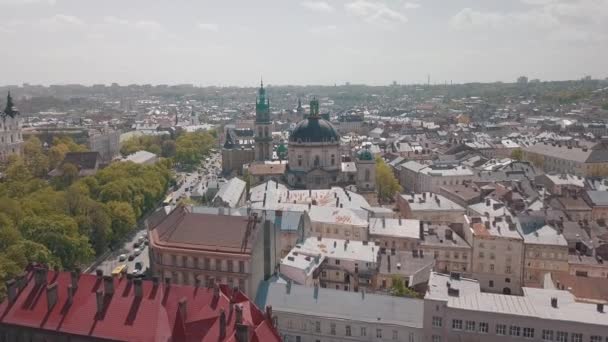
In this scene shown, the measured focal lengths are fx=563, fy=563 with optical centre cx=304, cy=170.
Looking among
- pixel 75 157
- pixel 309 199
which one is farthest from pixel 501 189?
pixel 75 157

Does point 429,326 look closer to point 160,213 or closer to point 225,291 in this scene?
point 225,291

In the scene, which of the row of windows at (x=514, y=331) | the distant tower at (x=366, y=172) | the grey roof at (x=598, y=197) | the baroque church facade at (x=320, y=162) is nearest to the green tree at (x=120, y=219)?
the baroque church facade at (x=320, y=162)

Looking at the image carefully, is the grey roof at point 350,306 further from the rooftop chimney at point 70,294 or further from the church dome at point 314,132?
the church dome at point 314,132

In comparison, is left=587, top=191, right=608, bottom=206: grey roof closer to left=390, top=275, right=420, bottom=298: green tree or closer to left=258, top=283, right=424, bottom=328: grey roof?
left=390, top=275, right=420, bottom=298: green tree

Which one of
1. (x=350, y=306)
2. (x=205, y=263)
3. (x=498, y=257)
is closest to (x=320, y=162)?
(x=498, y=257)

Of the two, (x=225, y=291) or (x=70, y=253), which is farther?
(x=70, y=253)

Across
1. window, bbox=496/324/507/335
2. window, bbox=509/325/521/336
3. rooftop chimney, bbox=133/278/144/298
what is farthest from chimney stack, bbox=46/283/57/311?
window, bbox=509/325/521/336
